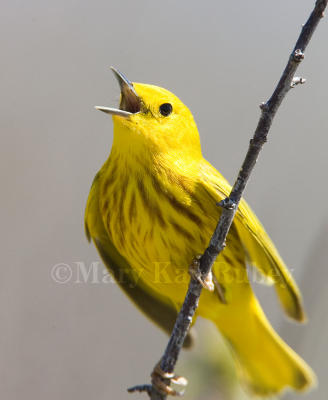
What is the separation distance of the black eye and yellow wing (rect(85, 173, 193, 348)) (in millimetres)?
314

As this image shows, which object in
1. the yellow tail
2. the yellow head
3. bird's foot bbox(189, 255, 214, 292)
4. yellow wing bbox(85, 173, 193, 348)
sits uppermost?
the yellow head

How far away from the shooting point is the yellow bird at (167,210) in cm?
145

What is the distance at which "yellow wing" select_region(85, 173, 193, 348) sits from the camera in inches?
66.8

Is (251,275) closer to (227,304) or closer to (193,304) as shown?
(227,304)

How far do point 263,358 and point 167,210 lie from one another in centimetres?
83

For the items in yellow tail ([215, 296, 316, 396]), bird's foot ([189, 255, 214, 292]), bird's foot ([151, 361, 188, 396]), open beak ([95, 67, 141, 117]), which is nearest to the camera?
bird's foot ([189, 255, 214, 292])

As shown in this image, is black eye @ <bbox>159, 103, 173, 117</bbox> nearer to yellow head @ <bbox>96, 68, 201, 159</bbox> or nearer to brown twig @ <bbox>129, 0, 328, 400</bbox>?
yellow head @ <bbox>96, 68, 201, 159</bbox>

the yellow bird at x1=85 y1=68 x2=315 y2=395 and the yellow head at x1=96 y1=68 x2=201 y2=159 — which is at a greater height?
the yellow head at x1=96 y1=68 x2=201 y2=159

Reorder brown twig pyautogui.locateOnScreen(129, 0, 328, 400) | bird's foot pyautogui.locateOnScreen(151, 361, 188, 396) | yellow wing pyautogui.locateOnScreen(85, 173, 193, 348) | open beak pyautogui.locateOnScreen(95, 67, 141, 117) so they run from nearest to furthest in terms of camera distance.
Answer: brown twig pyautogui.locateOnScreen(129, 0, 328, 400)
open beak pyautogui.locateOnScreen(95, 67, 141, 117)
bird's foot pyautogui.locateOnScreen(151, 361, 188, 396)
yellow wing pyautogui.locateOnScreen(85, 173, 193, 348)

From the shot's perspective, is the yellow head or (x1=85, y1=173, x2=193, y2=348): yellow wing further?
(x1=85, y1=173, x2=193, y2=348): yellow wing

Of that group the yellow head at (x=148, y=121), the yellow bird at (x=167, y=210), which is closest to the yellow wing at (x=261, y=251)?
the yellow bird at (x=167, y=210)

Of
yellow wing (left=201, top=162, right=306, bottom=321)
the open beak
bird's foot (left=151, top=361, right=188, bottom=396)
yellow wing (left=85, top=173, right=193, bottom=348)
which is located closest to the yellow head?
the open beak

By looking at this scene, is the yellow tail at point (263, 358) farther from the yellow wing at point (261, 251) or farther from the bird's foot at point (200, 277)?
the bird's foot at point (200, 277)

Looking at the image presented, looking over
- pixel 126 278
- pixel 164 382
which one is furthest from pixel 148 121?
pixel 164 382
